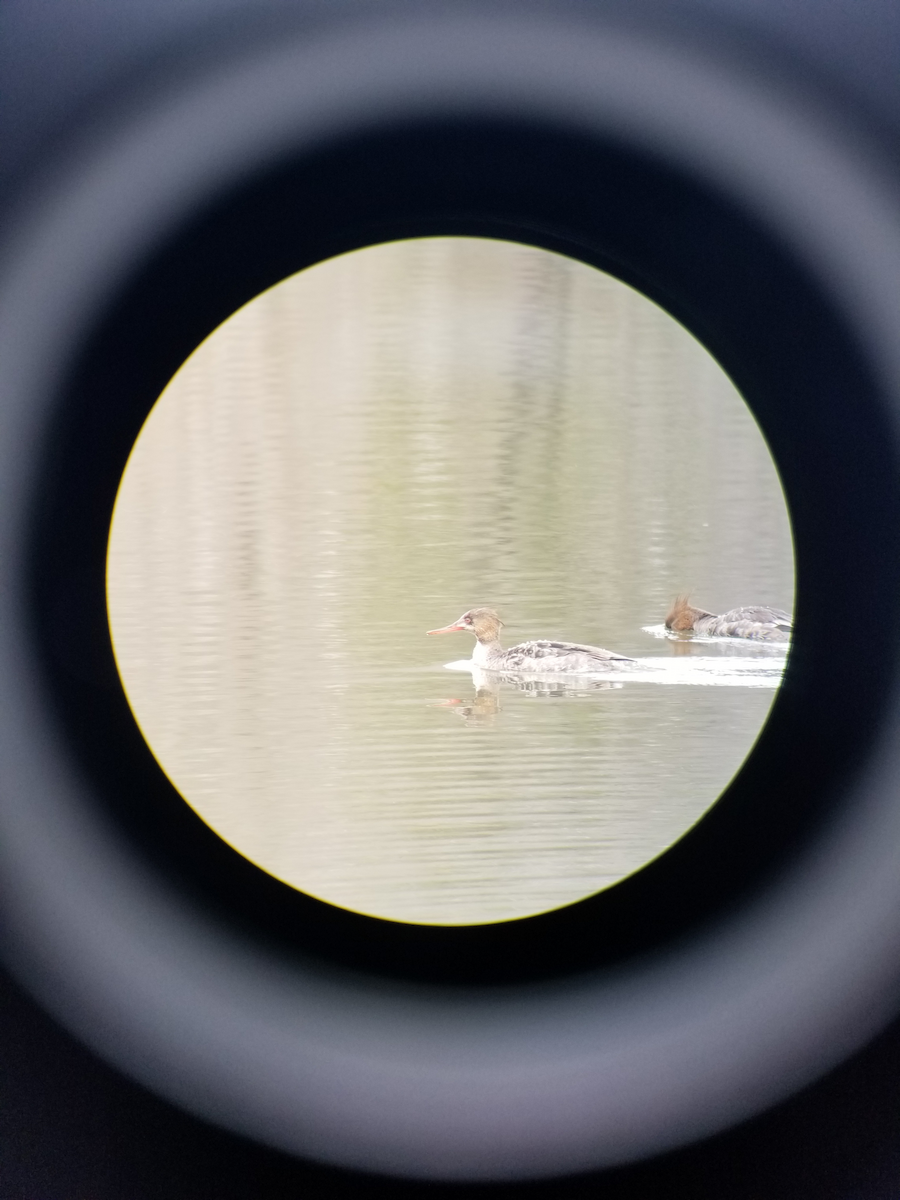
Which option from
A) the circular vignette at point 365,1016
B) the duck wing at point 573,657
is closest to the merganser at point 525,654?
the duck wing at point 573,657

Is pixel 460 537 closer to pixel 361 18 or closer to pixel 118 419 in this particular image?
pixel 118 419

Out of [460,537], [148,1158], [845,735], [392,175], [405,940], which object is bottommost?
[148,1158]

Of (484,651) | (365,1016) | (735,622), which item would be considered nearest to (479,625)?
(484,651)

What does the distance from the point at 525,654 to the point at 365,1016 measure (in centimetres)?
36

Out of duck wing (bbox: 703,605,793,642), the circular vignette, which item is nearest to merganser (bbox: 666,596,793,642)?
duck wing (bbox: 703,605,793,642)

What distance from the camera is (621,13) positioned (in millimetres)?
771

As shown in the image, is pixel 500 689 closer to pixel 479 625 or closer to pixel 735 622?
pixel 479 625

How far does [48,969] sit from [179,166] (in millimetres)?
618

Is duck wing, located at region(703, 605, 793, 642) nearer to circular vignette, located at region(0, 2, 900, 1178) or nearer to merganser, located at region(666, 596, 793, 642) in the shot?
merganser, located at region(666, 596, 793, 642)

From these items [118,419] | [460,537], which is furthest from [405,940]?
[118,419]

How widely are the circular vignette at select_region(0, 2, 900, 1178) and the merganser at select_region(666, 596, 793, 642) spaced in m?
0.18

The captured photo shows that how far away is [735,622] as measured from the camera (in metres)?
1.03

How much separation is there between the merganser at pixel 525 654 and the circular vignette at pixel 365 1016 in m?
0.28

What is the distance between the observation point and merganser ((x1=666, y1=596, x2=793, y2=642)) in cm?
101
